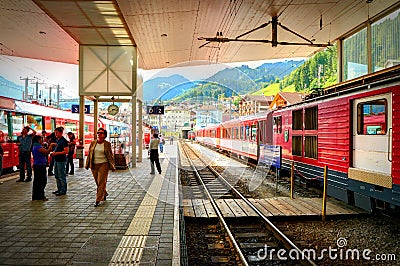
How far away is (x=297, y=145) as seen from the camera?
10.7m

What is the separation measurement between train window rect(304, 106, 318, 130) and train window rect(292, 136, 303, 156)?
1.89ft

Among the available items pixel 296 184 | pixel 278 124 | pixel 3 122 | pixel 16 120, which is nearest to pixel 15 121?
pixel 16 120

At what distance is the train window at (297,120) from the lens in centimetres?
1055

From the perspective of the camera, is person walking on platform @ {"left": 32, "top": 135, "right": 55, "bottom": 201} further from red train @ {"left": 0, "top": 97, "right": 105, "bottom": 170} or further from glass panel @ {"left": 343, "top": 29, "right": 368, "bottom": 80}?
glass panel @ {"left": 343, "top": 29, "right": 368, "bottom": 80}

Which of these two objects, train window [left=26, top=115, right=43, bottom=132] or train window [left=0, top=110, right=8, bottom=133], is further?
train window [left=26, top=115, right=43, bottom=132]

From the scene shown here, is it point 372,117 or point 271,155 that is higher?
point 372,117

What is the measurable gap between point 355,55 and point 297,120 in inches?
284

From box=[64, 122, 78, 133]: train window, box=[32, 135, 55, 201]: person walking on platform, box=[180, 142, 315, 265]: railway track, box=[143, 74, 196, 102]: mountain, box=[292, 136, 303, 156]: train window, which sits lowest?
box=[180, 142, 315, 265]: railway track

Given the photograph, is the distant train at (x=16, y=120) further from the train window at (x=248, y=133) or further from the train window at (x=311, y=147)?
the train window at (x=311, y=147)

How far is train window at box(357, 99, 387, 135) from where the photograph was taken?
21.8ft

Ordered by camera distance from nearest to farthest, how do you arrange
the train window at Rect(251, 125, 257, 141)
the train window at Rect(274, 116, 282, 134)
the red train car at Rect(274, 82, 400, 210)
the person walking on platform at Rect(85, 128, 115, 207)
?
the red train car at Rect(274, 82, 400, 210) → the person walking on platform at Rect(85, 128, 115, 207) → the train window at Rect(274, 116, 282, 134) → the train window at Rect(251, 125, 257, 141)

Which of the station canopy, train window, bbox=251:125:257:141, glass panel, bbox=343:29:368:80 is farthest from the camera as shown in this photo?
train window, bbox=251:125:257:141

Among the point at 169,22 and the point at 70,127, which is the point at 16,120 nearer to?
the point at 169,22

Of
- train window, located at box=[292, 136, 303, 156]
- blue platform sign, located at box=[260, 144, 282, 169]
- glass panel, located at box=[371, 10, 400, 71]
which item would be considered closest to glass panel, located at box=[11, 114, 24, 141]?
blue platform sign, located at box=[260, 144, 282, 169]
